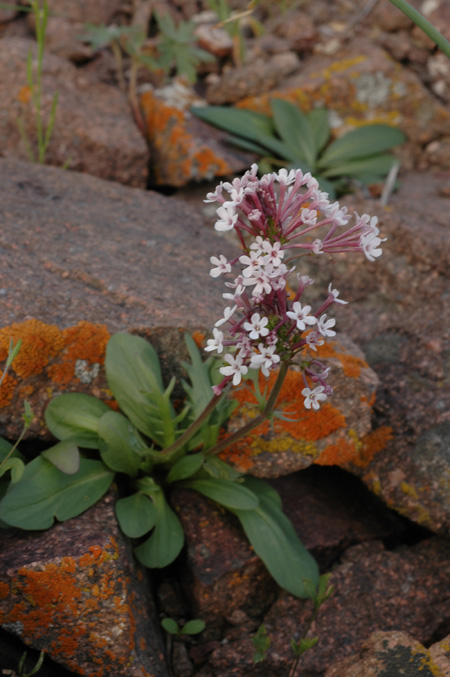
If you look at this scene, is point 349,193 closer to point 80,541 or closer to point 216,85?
point 216,85

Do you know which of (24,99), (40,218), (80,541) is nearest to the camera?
(80,541)

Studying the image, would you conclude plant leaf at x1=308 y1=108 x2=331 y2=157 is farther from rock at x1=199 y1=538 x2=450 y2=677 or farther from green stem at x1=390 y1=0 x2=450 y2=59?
rock at x1=199 y1=538 x2=450 y2=677

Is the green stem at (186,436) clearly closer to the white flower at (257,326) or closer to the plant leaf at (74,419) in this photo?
the plant leaf at (74,419)

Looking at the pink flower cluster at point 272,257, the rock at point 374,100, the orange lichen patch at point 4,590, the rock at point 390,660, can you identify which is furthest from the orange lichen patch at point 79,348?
the rock at point 374,100

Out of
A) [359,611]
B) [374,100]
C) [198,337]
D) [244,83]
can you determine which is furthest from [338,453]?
[244,83]

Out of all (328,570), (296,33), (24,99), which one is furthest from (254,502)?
(296,33)

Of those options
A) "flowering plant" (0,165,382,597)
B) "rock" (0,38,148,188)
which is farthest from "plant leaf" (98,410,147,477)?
"rock" (0,38,148,188)

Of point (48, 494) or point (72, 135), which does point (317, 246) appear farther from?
point (72, 135)
